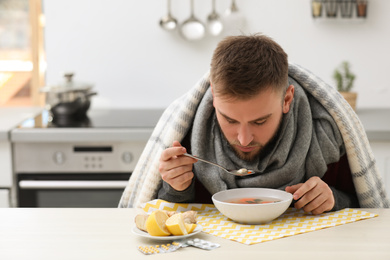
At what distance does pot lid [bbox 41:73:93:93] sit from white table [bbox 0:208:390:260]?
1.36 m

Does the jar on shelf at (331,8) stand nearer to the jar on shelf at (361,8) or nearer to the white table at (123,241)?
the jar on shelf at (361,8)

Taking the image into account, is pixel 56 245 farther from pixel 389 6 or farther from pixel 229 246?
pixel 389 6

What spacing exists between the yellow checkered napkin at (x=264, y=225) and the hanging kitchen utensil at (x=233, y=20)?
1.70 m

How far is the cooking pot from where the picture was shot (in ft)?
9.57

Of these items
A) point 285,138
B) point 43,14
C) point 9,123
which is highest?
point 43,14

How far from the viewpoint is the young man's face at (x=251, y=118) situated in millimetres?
1563

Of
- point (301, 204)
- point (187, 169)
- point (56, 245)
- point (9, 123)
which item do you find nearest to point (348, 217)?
point (301, 204)

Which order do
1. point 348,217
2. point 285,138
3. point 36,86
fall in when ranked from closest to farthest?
point 348,217, point 285,138, point 36,86

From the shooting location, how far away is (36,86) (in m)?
3.38

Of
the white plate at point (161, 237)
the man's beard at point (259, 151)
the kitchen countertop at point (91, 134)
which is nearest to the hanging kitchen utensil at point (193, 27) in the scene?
the kitchen countertop at point (91, 134)

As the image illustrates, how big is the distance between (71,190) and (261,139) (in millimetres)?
1361

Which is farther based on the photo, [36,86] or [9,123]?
[36,86]

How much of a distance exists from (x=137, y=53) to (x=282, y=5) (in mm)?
768

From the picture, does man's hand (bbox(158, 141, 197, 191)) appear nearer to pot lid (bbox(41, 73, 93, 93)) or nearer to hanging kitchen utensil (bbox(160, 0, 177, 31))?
pot lid (bbox(41, 73, 93, 93))
